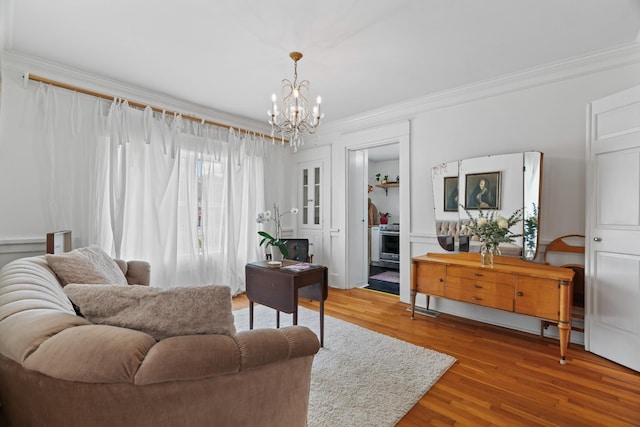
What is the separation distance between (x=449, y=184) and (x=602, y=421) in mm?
2282

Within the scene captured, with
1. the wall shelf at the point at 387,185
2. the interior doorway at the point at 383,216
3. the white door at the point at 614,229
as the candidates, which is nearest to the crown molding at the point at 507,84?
the white door at the point at 614,229

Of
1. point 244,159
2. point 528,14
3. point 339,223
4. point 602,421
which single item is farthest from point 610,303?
point 244,159

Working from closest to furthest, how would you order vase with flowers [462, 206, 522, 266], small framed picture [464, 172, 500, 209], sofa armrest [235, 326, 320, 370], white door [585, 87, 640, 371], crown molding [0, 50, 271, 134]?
sofa armrest [235, 326, 320, 370]
white door [585, 87, 640, 371]
crown molding [0, 50, 271, 134]
vase with flowers [462, 206, 522, 266]
small framed picture [464, 172, 500, 209]

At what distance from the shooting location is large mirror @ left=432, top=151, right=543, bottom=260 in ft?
9.27

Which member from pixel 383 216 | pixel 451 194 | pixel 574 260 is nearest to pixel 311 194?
pixel 451 194

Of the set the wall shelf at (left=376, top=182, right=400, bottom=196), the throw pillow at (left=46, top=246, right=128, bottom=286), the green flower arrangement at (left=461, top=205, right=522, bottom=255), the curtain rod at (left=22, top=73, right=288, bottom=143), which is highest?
the curtain rod at (left=22, top=73, right=288, bottom=143)

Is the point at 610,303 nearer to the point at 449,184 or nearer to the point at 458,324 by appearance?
the point at 458,324

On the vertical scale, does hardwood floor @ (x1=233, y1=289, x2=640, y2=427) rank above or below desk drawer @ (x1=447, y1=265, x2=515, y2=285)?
below

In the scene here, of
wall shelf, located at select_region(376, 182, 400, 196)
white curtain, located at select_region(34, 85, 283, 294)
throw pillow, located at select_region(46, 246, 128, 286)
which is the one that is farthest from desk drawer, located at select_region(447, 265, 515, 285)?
wall shelf, located at select_region(376, 182, 400, 196)

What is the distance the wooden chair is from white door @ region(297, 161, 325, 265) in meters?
2.99

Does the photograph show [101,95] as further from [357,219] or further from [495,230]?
[495,230]

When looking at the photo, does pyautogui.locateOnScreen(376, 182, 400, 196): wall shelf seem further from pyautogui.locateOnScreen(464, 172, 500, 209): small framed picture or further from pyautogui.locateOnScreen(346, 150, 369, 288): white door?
pyautogui.locateOnScreen(464, 172, 500, 209): small framed picture

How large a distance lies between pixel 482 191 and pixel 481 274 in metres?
0.90

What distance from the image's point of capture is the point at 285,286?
8.16 feet
